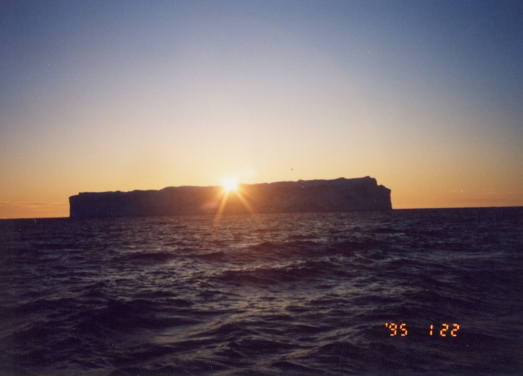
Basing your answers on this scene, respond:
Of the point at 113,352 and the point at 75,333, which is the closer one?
the point at 113,352

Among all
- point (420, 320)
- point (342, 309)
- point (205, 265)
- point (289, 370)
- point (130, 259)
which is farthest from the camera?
point (130, 259)

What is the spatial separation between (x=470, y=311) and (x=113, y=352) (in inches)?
239

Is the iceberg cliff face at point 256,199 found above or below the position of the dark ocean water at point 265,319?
above

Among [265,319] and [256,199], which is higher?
[256,199]

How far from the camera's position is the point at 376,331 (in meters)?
5.30

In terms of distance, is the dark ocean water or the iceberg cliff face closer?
the dark ocean water

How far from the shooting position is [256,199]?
79938 millimetres

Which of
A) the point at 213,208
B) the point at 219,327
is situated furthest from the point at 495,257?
the point at 213,208

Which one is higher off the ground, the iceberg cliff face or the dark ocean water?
the iceberg cliff face

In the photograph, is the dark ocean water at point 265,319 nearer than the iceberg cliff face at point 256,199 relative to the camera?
Yes

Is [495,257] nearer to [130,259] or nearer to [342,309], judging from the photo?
[342,309]

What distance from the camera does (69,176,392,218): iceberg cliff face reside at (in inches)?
2943

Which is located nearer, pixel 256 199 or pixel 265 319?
pixel 265 319

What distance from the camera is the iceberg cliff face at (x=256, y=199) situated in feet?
245
